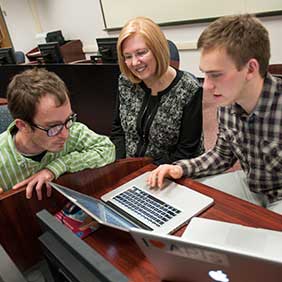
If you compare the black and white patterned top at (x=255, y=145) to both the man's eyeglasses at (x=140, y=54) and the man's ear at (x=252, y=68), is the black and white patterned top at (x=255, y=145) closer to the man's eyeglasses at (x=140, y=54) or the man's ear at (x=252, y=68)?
the man's ear at (x=252, y=68)

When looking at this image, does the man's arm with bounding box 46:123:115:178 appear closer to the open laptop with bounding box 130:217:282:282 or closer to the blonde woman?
the blonde woman

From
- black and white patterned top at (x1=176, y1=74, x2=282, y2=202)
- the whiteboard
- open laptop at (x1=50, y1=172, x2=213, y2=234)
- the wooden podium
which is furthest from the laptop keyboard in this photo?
the wooden podium

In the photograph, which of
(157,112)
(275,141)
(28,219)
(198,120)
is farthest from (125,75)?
(28,219)

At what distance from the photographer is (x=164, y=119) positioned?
1506 millimetres

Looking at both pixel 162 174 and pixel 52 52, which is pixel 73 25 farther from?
pixel 162 174

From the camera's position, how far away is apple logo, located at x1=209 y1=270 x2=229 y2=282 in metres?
0.56

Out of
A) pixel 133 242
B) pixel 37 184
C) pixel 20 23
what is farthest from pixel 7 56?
pixel 20 23

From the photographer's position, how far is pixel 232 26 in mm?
1062

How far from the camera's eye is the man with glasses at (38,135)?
1037mm

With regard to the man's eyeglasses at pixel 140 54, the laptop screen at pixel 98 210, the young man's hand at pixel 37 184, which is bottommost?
the laptop screen at pixel 98 210

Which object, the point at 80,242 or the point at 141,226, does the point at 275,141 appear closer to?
the point at 141,226

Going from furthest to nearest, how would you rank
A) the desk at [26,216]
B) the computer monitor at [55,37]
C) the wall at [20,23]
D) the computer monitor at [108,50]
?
the wall at [20,23] < the computer monitor at [55,37] < the computer monitor at [108,50] < the desk at [26,216]

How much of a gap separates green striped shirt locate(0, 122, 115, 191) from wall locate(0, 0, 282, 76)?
9.60 ft

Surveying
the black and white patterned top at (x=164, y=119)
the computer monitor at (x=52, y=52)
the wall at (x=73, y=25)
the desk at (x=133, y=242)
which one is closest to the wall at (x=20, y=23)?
the wall at (x=73, y=25)
